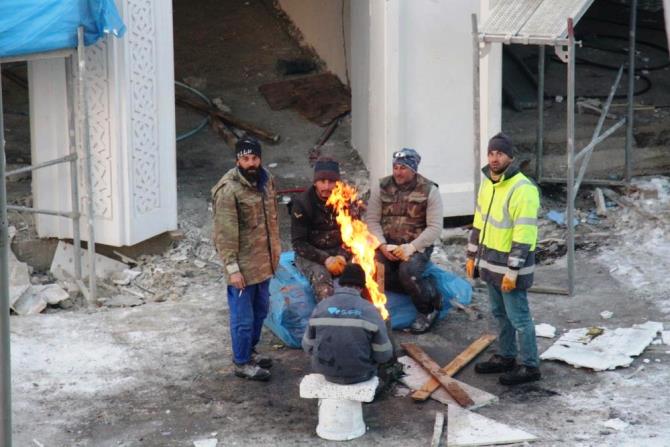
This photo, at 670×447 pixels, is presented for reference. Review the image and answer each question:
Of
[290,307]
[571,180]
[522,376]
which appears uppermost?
[571,180]

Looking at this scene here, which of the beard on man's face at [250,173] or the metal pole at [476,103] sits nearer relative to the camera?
the beard on man's face at [250,173]

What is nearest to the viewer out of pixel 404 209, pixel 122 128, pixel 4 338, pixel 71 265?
pixel 4 338

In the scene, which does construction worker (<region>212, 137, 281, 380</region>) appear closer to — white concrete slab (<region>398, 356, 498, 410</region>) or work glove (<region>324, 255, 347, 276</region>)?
work glove (<region>324, 255, 347, 276</region>)

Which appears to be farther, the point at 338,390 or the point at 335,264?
the point at 335,264

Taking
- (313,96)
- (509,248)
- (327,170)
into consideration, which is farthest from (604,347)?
(313,96)

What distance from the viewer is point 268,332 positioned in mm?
9555

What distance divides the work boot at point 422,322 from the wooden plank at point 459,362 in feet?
1.51

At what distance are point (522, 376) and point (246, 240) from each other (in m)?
2.14

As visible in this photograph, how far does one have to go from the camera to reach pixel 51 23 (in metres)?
9.38

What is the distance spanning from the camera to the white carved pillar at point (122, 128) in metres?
10.5

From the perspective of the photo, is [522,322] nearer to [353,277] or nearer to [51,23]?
[353,277]

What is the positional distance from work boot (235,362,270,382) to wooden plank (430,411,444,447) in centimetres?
133

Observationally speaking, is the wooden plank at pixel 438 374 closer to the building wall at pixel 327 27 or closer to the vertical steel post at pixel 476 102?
the vertical steel post at pixel 476 102

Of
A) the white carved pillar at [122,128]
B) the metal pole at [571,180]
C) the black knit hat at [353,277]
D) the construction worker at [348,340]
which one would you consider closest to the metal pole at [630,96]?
the metal pole at [571,180]
